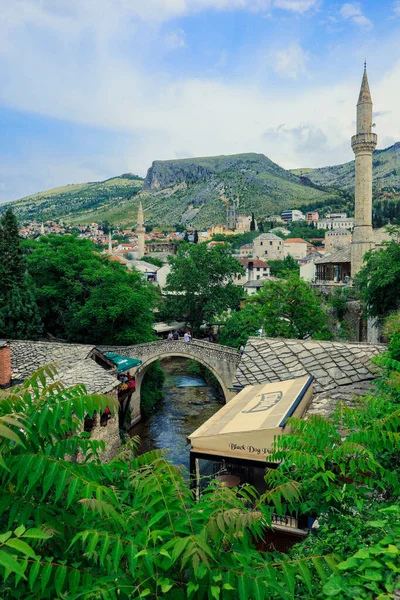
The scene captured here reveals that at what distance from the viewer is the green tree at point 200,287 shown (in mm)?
41094

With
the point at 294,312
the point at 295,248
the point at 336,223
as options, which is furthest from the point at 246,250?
the point at 294,312

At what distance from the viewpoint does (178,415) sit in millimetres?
25891

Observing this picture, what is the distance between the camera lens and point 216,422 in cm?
772

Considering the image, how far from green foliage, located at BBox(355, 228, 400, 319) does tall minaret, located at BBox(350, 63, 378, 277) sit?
15.1 m

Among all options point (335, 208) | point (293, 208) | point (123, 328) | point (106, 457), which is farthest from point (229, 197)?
point (106, 457)

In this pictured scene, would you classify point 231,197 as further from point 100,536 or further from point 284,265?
point 100,536

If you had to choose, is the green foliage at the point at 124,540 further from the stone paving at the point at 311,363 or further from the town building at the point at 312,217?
the town building at the point at 312,217

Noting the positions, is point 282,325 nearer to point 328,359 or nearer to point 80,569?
point 328,359

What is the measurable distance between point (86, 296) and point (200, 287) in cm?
1418

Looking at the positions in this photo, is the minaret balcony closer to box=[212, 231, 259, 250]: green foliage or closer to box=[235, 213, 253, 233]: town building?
box=[212, 231, 259, 250]: green foliage

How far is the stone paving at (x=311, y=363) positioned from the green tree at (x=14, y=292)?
64.4 feet

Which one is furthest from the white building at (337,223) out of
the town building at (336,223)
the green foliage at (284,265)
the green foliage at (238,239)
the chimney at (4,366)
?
the chimney at (4,366)

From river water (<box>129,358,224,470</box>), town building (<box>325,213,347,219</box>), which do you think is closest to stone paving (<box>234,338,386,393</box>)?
river water (<box>129,358,224,470</box>)

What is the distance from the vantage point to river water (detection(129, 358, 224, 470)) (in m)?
21.4
